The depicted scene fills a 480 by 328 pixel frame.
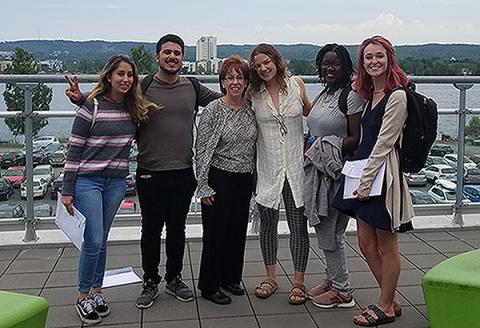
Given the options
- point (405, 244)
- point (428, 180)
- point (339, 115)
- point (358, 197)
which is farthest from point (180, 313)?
point (428, 180)

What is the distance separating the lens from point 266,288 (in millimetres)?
4117

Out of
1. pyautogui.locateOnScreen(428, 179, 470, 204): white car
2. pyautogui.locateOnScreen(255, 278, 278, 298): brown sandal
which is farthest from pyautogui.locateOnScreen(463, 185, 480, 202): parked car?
pyautogui.locateOnScreen(255, 278, 278, 298): brown sandal

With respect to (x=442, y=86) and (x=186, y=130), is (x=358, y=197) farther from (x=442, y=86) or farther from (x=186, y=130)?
(x=442, y=86)

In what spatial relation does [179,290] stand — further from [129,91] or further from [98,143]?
[129,91]

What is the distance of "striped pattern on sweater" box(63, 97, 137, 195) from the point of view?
11.7ft

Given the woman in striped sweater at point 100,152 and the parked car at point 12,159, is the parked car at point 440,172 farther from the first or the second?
the parked car at point 12,159

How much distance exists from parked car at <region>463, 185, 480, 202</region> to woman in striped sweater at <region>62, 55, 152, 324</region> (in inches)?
134

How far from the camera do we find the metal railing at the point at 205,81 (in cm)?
484

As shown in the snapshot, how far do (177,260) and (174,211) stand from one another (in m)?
0.38

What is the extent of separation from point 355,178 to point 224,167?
79cm

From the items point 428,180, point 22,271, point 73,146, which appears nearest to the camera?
point 73,146

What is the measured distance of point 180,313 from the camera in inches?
151

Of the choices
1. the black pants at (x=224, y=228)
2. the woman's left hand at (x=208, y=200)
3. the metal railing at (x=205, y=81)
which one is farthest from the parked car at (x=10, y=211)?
the woman's left hand at (x=208, y=200)

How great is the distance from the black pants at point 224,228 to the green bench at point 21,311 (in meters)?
1.16
